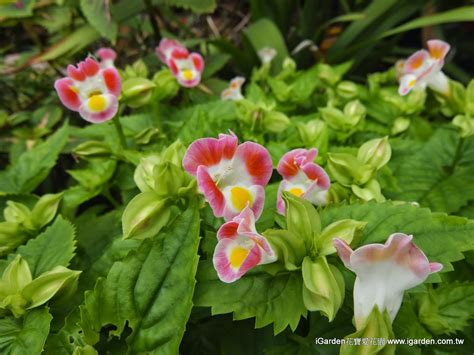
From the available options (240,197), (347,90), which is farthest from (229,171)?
(347,90)

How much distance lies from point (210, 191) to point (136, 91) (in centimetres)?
35

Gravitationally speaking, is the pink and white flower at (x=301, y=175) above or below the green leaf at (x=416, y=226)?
above

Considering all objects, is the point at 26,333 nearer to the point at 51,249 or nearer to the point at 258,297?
the point at 51,249

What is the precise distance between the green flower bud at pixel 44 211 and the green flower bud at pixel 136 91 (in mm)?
197

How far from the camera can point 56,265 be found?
0.65 meters

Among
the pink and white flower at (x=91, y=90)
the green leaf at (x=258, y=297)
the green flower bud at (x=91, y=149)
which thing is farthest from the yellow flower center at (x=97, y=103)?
the green leaf at (x=258, y=297)

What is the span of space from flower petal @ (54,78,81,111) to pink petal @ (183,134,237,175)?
0.31 metres

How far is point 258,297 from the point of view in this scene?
544 millimetres

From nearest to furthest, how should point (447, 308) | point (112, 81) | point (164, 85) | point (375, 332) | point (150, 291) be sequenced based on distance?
point (375, 332), point (150, 291), point (447, 308), point (112, 81), point (164, 85)

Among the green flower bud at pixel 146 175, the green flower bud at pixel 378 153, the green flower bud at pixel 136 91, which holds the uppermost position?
the green flower bud at pixel 136 91

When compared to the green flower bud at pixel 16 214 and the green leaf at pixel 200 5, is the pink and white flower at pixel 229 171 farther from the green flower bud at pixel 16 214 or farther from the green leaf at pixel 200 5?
the green leaf at pixel 200 5

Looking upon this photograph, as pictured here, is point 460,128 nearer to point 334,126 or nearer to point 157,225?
point 334,126

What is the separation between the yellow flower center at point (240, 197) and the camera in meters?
0.56

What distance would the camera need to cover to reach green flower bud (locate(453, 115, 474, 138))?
824mm
